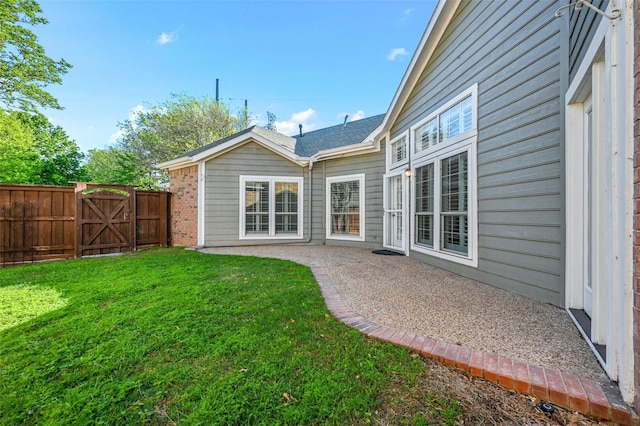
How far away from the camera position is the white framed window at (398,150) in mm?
6586

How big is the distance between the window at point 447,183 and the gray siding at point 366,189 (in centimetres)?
168

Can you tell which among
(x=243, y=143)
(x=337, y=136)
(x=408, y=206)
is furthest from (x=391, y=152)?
(x=243, y=143)

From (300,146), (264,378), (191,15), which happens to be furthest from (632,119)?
(191,15)

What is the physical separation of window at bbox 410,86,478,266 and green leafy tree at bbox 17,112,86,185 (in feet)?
48.6

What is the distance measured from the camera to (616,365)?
1636 millimetres

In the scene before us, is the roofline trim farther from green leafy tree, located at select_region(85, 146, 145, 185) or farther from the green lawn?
green leafy tree, located at select_region(85, 146, 145, 185)

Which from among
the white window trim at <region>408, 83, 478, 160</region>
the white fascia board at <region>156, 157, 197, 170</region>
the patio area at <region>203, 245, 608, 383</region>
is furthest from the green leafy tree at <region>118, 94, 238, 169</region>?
the patio area at <region>203, 245, 608, 383</region>

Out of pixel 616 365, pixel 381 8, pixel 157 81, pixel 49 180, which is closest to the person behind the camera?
pixel 616 365

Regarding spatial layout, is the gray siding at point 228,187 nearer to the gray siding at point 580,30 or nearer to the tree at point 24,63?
the gray siding at point 580,30

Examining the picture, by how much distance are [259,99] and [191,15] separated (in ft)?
36.1

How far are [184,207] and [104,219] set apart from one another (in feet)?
6.65

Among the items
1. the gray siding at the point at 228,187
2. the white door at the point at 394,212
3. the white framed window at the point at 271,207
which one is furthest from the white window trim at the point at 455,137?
the gray siding at the point at 228,187

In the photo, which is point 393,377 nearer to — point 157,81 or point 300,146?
point 300,146

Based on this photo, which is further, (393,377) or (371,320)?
(371,320)
